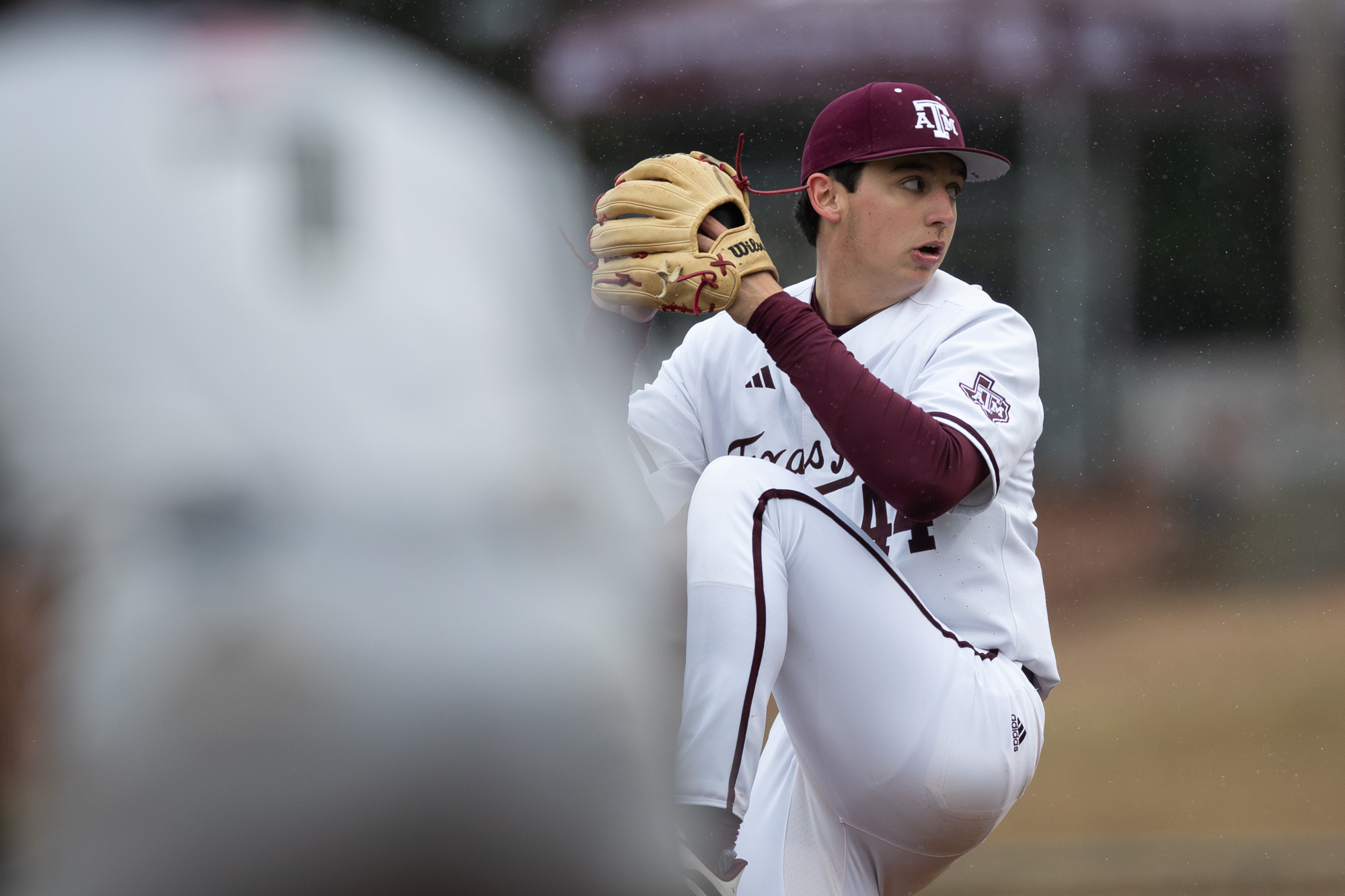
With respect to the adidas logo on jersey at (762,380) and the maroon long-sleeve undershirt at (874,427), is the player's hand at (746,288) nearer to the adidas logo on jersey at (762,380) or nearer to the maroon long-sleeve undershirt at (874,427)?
the maroon long-sleeve undershirt at (874,427)

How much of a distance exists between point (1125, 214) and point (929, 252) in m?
8.08

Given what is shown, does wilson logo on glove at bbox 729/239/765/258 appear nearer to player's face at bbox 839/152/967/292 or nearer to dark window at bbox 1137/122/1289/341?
player's face at bbox 839/152/967/292

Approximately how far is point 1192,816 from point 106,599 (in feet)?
13.3

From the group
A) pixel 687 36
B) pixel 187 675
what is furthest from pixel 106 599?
pixel 687 36

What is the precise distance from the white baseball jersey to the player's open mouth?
44mm

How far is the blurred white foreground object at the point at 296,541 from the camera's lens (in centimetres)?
63

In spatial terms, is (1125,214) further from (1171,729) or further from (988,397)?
(988,397)

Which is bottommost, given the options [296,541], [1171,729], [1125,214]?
[1171,729]

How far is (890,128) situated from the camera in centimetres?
127

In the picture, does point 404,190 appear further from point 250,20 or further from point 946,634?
point 946,634

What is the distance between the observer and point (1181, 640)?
6.91 m

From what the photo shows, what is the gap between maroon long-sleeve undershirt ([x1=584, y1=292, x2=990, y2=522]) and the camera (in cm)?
110

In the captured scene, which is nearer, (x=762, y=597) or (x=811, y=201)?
(x=762, y=597)

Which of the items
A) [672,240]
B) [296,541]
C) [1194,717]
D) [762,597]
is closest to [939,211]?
[672,240]
